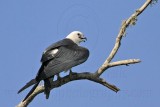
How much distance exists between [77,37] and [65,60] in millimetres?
1936

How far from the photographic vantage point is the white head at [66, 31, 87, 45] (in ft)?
31.3

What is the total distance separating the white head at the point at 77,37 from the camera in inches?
376

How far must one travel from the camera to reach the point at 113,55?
297 inches

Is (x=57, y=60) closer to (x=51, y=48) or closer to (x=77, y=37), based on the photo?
(x=51, y=48)

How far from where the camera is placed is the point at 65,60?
7.72 meters

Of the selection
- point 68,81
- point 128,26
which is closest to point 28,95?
point 68,81

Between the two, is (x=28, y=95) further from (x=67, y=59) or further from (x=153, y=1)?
(x=153, y=1)

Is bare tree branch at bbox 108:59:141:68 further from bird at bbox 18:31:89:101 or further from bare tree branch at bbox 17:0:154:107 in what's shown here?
bird at bbox 18:31:89:101

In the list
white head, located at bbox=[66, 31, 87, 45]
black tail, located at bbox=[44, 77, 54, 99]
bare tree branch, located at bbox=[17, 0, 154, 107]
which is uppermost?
white head, located at bbox=[66, 31, 87, 45]

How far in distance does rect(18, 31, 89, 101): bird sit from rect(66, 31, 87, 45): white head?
46cm

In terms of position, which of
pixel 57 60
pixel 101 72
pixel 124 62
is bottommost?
pixel 101 72

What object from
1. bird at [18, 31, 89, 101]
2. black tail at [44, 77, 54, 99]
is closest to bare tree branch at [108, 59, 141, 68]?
bird at [18, 31, 89, 101]

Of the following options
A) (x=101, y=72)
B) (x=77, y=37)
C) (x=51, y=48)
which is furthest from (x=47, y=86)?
(x=77, y=37)

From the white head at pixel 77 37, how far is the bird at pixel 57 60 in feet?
1.49
